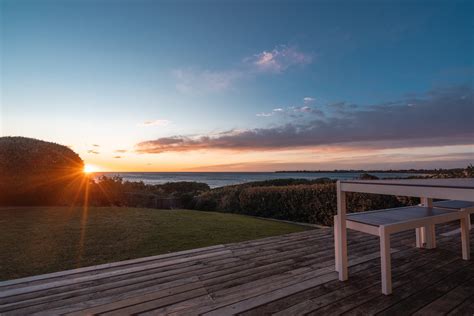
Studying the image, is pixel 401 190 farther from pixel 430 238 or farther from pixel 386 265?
pixel 430 238

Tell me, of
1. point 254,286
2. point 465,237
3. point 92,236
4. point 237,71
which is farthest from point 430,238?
point 237,71

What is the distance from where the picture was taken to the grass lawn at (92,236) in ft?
9.57

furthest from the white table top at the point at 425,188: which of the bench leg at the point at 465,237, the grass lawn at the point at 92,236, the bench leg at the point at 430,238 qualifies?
the grass lawn at the point at 92,236

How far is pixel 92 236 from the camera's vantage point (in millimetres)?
3939

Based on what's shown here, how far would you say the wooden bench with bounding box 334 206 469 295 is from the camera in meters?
1.86

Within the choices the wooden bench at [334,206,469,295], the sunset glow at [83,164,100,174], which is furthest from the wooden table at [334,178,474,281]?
the sunset glow at [83,164,100,174]

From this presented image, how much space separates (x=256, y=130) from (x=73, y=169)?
648 centimetres

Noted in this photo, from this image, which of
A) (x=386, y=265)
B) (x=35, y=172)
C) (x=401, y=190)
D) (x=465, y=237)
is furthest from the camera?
(x=35, y=172)

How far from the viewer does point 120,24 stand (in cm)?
493

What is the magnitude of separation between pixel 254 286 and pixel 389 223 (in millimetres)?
1251

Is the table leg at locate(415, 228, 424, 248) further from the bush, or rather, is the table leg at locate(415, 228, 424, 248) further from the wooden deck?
the bush

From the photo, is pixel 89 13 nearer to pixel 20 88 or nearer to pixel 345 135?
pixel 20 88

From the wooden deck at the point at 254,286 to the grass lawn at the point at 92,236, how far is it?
0.65 meters

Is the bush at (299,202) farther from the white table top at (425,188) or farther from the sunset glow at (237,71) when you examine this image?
the white table top at (425,188)
